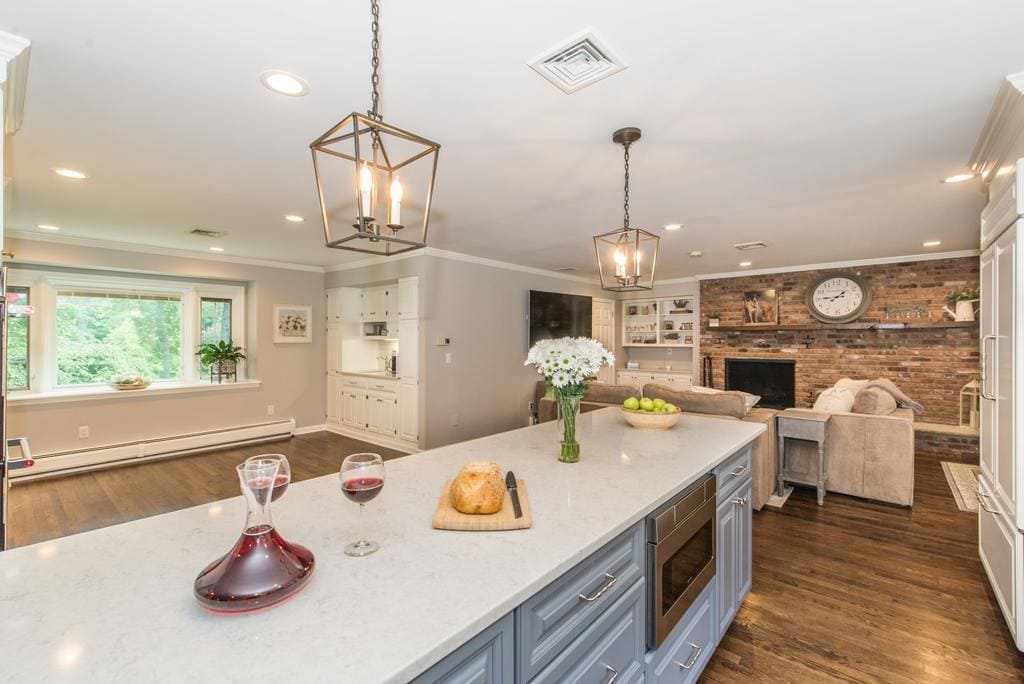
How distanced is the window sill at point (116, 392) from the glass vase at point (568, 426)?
5429 mm

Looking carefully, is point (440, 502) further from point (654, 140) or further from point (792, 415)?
point (792, 415)

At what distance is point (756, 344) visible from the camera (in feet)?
22.7

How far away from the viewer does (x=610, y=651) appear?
1.31 metres

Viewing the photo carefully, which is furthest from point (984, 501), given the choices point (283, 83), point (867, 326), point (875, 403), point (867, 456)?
point (867, 326)

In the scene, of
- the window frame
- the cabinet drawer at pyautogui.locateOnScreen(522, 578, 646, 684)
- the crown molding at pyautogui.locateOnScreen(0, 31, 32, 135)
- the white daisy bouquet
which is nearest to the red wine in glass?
the cabinet drawer at pyautogui.locateOnScreen(522, 578, 646, 684)

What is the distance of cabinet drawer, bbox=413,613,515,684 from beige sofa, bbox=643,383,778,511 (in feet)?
10.0

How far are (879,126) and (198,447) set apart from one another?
6.82 meters

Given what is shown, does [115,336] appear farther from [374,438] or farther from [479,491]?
[479,491]

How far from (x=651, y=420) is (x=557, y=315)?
4.54 meters

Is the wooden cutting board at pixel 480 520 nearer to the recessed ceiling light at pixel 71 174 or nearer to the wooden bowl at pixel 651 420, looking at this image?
the wooden bowl at pixel 651 420

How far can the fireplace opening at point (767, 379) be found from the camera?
6.59 metres

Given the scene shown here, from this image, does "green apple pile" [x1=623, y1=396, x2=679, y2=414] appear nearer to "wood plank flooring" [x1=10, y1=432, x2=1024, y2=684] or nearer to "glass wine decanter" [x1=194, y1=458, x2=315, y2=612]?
"wood plank flooring" [x1=10, y1=432, x2=1024, y2=684]

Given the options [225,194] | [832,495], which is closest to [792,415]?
[832,495]

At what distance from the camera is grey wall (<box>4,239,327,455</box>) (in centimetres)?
464
